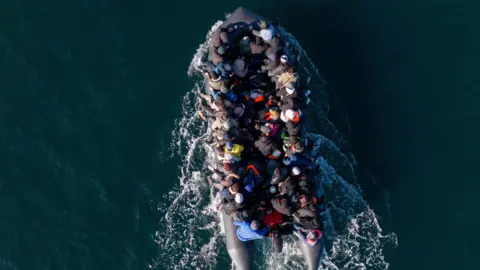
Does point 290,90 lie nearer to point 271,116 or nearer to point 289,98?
point 289,98

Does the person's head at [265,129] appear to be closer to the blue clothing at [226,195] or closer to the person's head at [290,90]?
the person's head at [290,90]

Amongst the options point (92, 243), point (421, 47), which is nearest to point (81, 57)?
point (92, 243)

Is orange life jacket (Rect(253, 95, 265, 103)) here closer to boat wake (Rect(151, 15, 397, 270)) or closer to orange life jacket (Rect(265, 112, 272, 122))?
orange life jacket (Rect(265, 112, 272, 122))

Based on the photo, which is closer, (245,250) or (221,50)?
(245,250)

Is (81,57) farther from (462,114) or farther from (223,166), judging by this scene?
(462,114)

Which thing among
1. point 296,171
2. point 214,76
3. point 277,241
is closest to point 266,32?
point 214,76

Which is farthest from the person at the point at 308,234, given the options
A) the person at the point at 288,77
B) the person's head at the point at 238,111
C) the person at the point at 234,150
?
the person at the point at 288,77

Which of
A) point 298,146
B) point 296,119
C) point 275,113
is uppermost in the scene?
point 275,113
